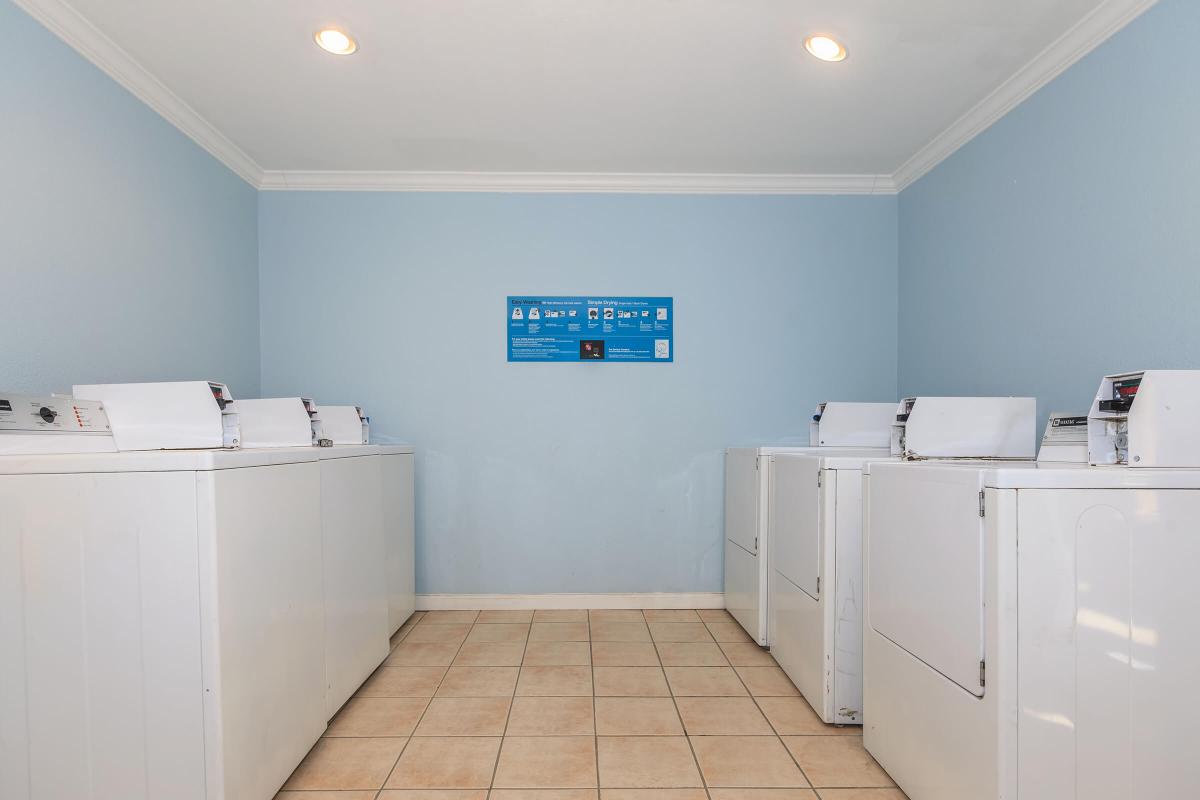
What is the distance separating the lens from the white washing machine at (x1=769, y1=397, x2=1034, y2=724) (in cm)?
223

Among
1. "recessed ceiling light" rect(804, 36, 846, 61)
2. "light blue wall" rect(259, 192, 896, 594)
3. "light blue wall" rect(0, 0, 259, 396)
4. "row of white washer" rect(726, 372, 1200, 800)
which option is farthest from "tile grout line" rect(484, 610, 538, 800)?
"recessed ceiling light" rect(804, 36, 846, 61)

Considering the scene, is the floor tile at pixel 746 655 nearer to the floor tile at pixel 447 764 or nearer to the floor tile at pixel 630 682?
the floor tile at pixel 630 682

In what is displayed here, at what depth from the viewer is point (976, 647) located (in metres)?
Answer: 1.43

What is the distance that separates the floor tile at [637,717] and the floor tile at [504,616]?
3.49 feet

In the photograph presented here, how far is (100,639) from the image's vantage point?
1.45m

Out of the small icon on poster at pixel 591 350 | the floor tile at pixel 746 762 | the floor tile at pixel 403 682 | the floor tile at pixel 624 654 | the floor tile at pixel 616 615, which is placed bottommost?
the floor tile at pixel 616 615

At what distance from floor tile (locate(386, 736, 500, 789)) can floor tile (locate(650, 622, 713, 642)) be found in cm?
120

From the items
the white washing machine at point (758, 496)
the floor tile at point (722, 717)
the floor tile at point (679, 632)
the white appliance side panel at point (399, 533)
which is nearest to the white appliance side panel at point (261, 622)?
the white appliance side panel at point (399, 533)

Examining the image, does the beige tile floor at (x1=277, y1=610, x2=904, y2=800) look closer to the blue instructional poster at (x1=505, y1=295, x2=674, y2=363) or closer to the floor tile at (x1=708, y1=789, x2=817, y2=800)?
the floor tile at (x1=708, y1=789, x2=817, y2=800)

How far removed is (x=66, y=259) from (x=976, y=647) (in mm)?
2883

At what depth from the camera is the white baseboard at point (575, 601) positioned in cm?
357

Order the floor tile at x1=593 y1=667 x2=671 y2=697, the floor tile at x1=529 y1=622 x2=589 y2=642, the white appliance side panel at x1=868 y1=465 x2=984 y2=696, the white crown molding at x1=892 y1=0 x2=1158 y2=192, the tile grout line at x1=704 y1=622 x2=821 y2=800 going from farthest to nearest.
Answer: the floor tile at x1=529 y1=622 x2=589 y2=642 < the floor tile at x1=593 y1=667 x2=671 y2=697 < the white crown molding at x1=892 y1=0 x2=1158 y2=192 < the tile grout line at x1=704 y1=622 x2=821 y2=800 < the white appliance side panel at x1=868 y1=465 x2=984 y2=696

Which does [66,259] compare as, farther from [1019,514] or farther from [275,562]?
[1019,514]

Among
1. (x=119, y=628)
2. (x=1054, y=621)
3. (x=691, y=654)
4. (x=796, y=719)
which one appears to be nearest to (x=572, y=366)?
(x=691, y=654)
